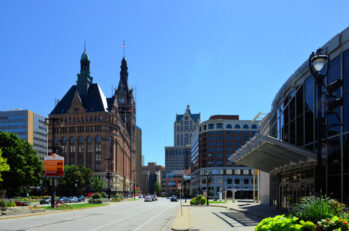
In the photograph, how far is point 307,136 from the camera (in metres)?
25.7

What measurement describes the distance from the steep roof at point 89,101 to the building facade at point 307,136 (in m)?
119

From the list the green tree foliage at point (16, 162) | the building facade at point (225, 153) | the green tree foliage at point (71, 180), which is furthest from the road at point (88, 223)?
the building facade at point (225, 153)

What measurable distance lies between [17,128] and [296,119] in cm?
15534

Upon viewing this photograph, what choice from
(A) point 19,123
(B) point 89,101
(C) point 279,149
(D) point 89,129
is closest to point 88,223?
(C) point 279,149

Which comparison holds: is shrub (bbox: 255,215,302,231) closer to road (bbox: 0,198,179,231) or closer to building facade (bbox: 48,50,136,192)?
road (bbox: 0,198,179,231)

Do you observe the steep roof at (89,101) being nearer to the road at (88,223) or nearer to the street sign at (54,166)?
the street sign at (54,166)

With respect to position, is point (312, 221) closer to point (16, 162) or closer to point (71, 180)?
point (16, 162)

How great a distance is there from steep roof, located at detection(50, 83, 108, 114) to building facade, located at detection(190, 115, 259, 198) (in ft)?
142

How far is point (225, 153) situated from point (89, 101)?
58403mm

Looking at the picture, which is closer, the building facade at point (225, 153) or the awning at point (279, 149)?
the awning at point (279, 149)

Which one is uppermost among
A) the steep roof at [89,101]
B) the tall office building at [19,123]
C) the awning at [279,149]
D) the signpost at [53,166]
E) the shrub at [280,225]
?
the steep roof at [89,101]

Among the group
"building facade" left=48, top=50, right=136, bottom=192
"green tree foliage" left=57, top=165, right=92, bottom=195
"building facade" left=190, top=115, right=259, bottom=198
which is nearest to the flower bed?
"green tree foliage" left=57, top=165, right=92, bottom=195

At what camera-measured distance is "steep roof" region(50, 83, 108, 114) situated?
150750 mm

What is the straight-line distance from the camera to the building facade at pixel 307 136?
811 inches
